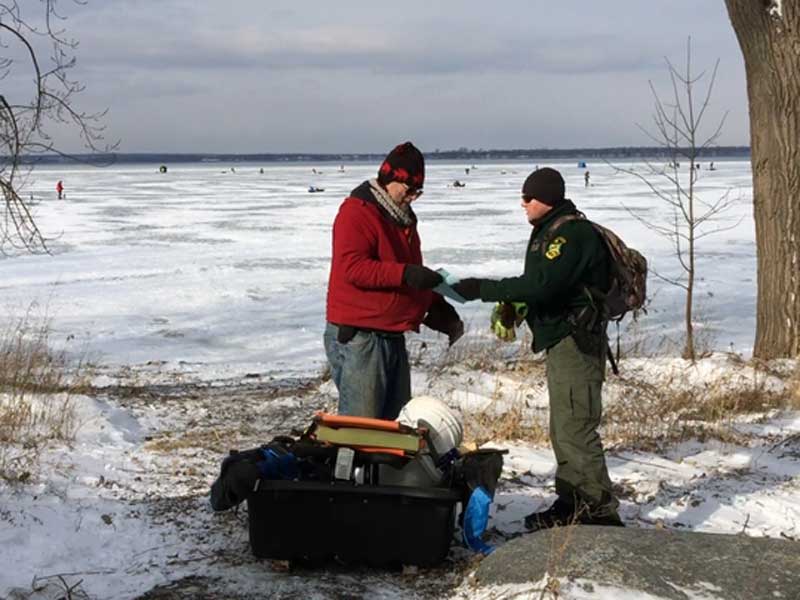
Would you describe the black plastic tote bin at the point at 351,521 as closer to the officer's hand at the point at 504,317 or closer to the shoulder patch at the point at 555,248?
the officer's hand at the point at 504,317

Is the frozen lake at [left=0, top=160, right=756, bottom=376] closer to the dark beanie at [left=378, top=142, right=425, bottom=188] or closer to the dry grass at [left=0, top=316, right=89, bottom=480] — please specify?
the dry grass at [left=0, top=316, right=89, bottom=480]

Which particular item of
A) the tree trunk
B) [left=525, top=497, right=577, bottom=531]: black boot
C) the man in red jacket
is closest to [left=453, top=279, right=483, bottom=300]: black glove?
the man in red jacket

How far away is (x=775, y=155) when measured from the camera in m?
9.46

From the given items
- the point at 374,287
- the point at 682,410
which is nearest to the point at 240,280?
the point at 682,410

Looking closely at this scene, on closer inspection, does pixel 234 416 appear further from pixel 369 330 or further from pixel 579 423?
pixel 579 423

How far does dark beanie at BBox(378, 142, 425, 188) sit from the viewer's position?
452 centimetres

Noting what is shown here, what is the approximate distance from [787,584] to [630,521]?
1592mm

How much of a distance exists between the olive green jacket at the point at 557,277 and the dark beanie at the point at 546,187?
0.19 ft

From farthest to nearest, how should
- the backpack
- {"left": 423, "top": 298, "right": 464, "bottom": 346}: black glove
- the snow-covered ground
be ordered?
{"left": 423, "top": 298, "right": 464, "bottom": 346}: black glove, the backpack, the snow-covered ground

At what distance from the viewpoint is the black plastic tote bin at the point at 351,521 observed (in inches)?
160

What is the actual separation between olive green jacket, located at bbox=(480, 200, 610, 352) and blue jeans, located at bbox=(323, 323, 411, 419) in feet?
1.71

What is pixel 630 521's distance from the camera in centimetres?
515

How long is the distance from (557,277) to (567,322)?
0.91ft

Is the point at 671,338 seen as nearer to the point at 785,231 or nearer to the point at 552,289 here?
the point at 785,231
